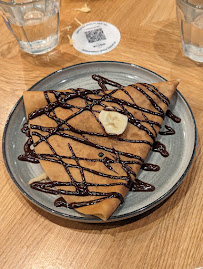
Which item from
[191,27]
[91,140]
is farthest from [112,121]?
[191,27]

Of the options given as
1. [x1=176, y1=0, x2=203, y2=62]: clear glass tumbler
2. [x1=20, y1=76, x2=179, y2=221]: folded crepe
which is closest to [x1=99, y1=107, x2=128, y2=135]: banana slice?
[x1=20, y1=76, x2=179, y2=221]: folded crepe

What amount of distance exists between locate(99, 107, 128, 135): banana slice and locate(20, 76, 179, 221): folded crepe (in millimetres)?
11

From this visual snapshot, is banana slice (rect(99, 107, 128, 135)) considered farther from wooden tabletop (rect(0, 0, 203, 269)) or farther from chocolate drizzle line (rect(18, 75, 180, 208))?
wooden tabletop (rect(0, 0, 203, 269))

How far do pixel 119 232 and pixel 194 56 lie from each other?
2.26 feet

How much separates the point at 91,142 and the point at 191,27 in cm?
54

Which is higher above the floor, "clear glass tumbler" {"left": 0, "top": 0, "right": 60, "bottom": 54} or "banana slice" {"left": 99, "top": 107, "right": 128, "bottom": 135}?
"clear glass tumbler" {"left": 0, "top": 0, "right": 60, "bottom": 54}

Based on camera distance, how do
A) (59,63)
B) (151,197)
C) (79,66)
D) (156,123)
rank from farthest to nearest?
(59,63), (79,66), (156,123), (151,197)

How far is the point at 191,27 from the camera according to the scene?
111 cm

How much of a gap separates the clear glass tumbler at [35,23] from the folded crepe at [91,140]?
0.33 m

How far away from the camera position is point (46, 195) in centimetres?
84

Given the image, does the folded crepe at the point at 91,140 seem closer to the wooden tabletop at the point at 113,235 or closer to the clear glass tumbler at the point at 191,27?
the wooden tabletop at the point at 113,235

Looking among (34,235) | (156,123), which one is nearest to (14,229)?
(34,235)

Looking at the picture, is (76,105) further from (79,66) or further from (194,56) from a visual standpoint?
(194,56)

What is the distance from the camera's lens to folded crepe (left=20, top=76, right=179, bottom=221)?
2.69 ft
